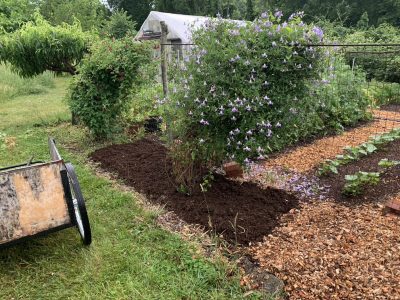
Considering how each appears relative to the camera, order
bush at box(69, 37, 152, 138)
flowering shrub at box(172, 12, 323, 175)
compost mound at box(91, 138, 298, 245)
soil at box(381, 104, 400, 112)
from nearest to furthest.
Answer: compost mound at box(91, 138, 298, 245)
flowering shrub at box(172, 12, 323, 175)
bush at box(69, 37, 152, 138)
soil at box(381, 104, 400, 112)

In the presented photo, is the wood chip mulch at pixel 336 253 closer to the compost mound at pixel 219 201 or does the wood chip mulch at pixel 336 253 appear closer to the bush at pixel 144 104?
the compost mound at pixel 219 201

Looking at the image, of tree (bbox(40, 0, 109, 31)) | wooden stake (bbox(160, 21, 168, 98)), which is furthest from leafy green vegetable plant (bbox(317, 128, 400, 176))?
tree (bbox(40, 0, 109, 31))

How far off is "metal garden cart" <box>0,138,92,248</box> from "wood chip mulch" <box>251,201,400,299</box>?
5.38 feet

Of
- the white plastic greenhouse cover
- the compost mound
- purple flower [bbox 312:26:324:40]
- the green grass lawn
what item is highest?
the white plastic greenhouse cover

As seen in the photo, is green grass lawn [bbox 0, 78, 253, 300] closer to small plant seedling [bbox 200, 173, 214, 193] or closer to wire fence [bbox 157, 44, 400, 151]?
small plant seedling [bbox 200, 173, 214, 193]

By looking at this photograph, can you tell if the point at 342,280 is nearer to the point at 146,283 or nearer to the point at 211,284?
the point at 211,284

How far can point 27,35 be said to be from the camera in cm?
732

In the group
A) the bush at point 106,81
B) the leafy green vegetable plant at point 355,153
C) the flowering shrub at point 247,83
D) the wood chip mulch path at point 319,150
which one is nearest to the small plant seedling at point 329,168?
the leafy green vegetable plant at point 355,153

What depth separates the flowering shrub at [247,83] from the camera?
3.48 meters

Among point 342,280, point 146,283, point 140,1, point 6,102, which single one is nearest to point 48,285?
point 146,283

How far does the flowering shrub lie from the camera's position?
3484 millimetres

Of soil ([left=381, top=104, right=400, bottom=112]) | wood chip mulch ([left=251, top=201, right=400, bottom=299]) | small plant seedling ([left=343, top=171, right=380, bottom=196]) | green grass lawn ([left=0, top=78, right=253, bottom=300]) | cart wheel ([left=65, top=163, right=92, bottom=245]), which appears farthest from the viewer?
soil ([left=381, top=104, right=400, bottom=112])

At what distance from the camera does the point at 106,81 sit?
6.13m

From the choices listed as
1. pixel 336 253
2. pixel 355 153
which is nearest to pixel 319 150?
pixel 355 153
